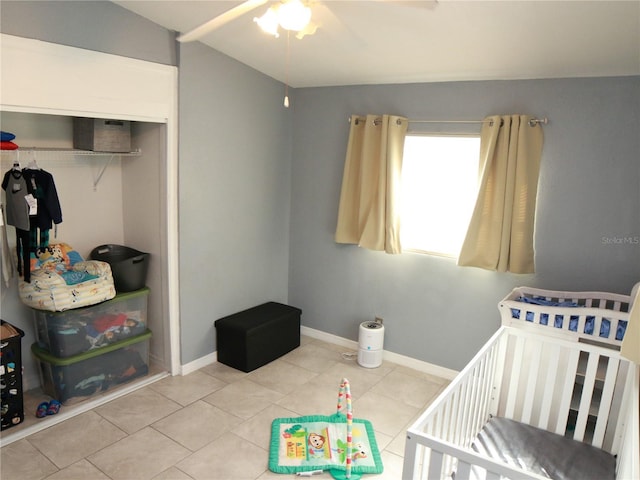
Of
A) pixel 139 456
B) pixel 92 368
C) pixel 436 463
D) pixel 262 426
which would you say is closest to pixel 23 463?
pixel 139 456

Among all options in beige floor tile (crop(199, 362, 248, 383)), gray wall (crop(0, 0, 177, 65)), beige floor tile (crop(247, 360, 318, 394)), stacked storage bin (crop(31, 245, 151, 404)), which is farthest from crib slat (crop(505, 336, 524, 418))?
gray wall (crop(0, 0, 177, 65))

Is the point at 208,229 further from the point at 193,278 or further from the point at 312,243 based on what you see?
the point at 312,243

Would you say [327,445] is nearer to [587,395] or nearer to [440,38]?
[587,395]

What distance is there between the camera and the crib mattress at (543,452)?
78.4 inches

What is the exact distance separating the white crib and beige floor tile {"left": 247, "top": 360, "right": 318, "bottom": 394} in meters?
1.15

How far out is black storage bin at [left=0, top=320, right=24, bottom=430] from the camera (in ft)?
8.44

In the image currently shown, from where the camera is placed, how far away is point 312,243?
4.10 m

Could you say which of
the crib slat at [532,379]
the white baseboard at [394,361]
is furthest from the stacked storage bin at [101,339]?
the crib slat at [532,379]

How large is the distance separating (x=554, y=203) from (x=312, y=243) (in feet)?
6.42

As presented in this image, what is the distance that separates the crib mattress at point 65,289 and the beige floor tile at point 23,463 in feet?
2.46

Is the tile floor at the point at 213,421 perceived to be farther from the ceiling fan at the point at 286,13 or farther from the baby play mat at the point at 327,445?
the ceiling fan at the point at 286,13

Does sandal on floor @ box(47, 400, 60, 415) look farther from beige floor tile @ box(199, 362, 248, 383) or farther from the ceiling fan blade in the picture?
the ceiling fan blade

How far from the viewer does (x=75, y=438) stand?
2.62 metres

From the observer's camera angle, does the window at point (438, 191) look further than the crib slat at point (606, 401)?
Yes
